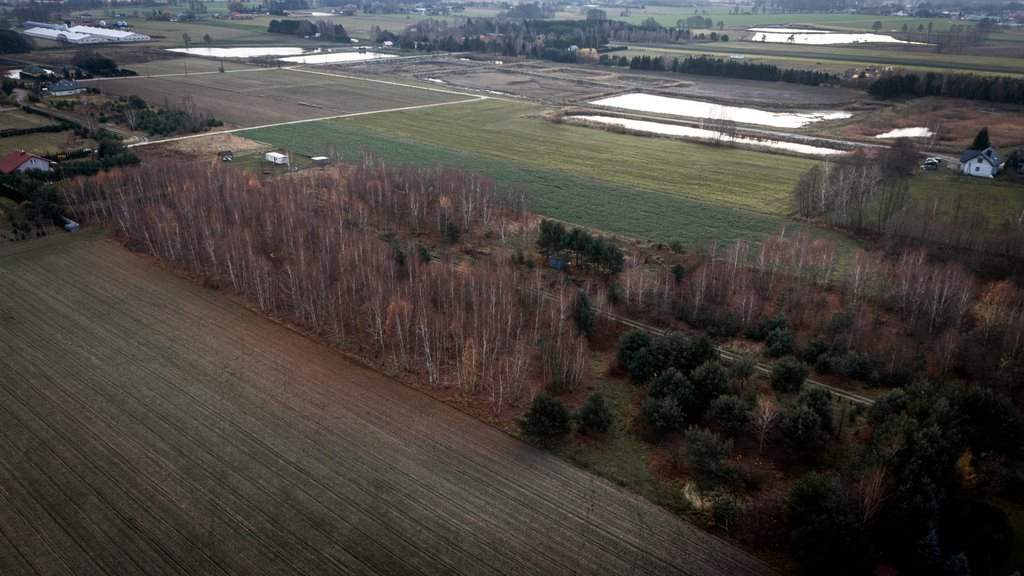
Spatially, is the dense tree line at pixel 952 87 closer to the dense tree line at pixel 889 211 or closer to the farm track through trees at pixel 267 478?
the dense tree line at pixel 889 211

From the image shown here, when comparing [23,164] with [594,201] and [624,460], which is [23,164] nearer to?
[594,201]

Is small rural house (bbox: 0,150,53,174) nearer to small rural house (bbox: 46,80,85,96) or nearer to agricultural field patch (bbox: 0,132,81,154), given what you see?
agricultural field patch (bbox: 0,132,81,154)

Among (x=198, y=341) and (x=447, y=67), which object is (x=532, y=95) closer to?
(x=447, y=67)

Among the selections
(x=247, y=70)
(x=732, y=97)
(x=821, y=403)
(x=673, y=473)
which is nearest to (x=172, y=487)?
(x=673, y=473)

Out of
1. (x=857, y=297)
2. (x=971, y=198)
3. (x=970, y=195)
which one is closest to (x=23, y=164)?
(x=857, y=297)

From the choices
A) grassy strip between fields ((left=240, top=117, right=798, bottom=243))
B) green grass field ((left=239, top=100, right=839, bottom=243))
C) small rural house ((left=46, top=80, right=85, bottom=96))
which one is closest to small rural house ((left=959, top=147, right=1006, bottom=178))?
green grass field ((left=239, top=100, right=839, bottom=243))

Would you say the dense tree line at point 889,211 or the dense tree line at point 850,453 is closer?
the dense tree line at point 850,453

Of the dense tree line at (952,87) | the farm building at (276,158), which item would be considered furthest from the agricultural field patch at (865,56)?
the farm building at (276,158)
